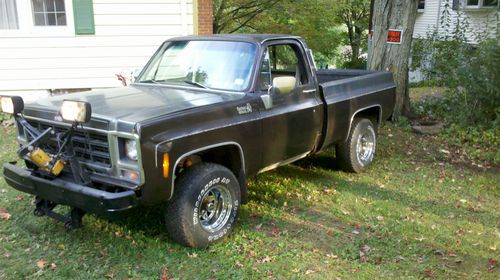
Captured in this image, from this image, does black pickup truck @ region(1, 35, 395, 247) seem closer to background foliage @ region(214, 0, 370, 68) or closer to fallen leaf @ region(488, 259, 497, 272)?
fallen leaf @ region(488, 259, 497, 272)

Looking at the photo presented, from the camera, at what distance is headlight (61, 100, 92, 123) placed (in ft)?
12.4

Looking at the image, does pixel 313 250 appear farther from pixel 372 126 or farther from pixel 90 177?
pixel 372 126

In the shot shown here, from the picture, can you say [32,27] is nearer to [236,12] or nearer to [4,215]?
[4,215]

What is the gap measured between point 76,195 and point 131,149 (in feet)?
1.88

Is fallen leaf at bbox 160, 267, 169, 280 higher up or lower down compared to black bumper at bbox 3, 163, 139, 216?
lower down

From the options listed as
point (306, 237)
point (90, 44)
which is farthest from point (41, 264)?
point (90, 44)

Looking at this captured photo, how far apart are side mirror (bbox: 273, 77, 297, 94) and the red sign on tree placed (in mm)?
4393

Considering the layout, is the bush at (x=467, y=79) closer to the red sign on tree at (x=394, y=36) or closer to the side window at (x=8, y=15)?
the red sign on tree at (x=394, y=36)

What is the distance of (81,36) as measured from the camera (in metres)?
9.37

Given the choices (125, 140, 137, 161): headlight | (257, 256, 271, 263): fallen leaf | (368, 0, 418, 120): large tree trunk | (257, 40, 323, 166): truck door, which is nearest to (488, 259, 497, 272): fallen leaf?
(257, 256, 271, 263): fallen leaf

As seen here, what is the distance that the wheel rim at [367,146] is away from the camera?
6.80m

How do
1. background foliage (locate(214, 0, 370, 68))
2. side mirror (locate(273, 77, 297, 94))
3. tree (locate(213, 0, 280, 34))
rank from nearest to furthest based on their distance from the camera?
1. side mirror (locate(273, 77, 297, 94))
2. background foliage (locate(214, 0, 370, 68))
3. tree (locate(213, 0, 280, 34))

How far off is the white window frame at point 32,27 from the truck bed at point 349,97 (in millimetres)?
4999

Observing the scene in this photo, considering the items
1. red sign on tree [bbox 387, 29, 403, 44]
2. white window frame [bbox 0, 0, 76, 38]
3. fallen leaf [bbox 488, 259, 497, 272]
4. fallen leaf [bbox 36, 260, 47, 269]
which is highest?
white window frame [bbox 0, 0, 76, 38]
